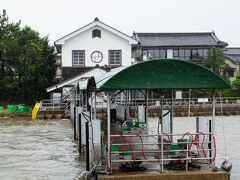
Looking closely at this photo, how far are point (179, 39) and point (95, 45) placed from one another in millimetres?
18728

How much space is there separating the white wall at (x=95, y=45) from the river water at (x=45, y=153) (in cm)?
1346

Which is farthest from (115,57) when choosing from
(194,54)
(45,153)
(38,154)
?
(38,154)

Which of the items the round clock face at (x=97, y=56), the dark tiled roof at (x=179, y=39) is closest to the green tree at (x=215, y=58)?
the dark tiled roof at (x=179, y=39)

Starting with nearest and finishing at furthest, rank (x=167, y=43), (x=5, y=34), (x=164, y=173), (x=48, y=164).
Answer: (x=164, y=173)
(x=48, y=164)
(x=5, y=34)
(x=167, y=43)

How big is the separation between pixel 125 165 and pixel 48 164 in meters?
5.62

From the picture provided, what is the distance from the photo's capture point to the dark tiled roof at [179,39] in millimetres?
53641

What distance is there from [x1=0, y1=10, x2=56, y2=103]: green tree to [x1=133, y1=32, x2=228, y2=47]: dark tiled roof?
1663 centimetres

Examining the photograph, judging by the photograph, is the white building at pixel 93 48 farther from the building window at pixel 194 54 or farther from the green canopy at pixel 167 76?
the green canopy at pixel 167 76

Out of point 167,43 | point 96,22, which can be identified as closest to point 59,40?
point 96,22

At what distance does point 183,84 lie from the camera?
9.69m

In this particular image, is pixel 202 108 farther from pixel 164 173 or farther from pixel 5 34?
pixel 164 173

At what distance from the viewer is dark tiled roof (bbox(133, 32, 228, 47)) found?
176ft

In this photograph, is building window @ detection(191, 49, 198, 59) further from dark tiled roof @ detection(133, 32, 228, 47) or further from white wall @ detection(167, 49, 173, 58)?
white wall @ detection(167, 49, 173, 58)

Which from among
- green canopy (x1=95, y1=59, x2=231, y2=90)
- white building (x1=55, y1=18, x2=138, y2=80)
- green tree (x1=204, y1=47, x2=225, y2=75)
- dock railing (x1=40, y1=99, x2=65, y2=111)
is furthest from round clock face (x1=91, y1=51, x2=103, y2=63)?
green canopy (x1=95, y1=59, x2=231, y2=90)
